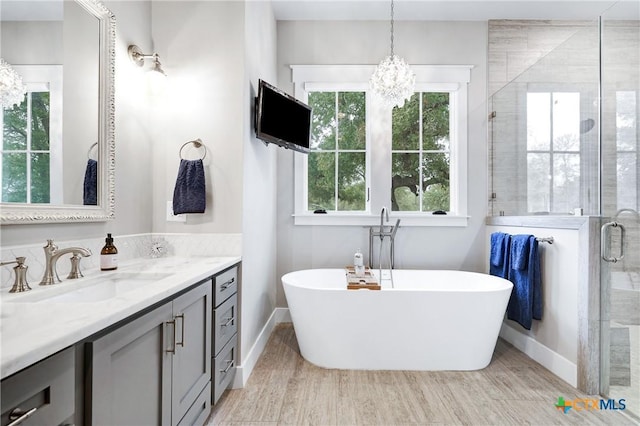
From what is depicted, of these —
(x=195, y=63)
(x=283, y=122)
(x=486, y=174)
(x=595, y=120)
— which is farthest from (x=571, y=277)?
(x=195, y=63)

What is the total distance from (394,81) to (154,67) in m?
1.74

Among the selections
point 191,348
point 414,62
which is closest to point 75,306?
point 191,348

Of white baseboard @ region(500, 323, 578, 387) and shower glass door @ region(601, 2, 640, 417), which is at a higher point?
shower glass door @ region(601, 2, 640, 417)

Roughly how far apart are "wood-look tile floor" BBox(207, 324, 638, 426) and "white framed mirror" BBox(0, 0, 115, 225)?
52.1 inches

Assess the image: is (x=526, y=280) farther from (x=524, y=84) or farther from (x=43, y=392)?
(x=43, y=392)

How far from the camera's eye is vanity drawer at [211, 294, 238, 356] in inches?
66.0

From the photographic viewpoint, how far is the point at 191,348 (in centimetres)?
142

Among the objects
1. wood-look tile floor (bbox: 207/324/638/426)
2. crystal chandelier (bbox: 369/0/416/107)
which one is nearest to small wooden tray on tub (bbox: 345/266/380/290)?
wood-look tile floor (bbox: 207/324/638/426)

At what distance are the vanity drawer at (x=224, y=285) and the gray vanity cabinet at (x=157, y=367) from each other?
0.26 ft

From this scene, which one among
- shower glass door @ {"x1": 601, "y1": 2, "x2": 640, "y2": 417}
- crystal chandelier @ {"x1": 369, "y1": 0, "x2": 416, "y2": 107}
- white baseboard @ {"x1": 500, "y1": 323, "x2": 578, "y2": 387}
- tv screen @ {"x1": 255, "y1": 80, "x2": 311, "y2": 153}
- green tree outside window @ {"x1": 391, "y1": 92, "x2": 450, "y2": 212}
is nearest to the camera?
shower glass door @ {"x1": 601, "y1": 2, "x2": 640, "y2": 417}

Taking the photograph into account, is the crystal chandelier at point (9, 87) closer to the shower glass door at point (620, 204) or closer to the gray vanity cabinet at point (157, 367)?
the gray vanity cabinet at point (157, 367)

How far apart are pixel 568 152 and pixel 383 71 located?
1467 mm

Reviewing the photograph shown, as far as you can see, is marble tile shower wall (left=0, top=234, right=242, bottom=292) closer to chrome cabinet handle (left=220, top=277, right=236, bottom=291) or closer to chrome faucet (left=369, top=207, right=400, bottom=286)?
chrome cabinet handle (left=220, top=277, right=236, bottom=291)

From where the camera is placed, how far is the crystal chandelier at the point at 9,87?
3.74 feet
